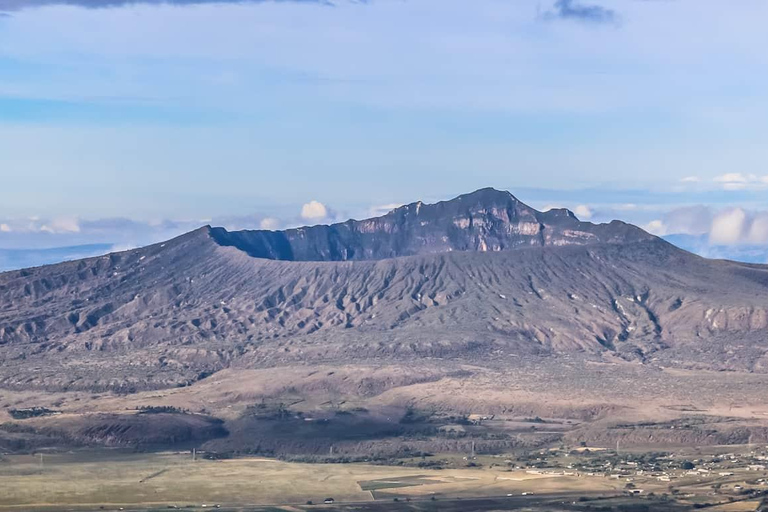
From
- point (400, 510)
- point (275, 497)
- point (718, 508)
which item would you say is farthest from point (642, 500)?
point (275, 497)

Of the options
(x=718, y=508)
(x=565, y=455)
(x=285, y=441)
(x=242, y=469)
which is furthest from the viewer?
(x=285, y=441)

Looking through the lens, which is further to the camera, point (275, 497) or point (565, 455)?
point (565, 455)

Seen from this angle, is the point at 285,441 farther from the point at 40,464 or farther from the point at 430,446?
the point at 40,464

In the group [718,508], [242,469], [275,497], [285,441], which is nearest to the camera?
[718,508]

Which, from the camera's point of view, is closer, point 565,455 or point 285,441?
point 565,455

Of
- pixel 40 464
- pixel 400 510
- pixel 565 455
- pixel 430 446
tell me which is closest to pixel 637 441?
pixel 565 455

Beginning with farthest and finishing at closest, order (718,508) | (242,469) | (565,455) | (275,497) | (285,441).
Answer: (285,441)
(565,455)
(242,469)
(275,497)
(718,508)

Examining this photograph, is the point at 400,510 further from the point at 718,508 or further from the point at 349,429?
the point at 349,429

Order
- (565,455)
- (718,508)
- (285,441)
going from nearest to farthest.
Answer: (718,508) < (565,455) < (285,441)
